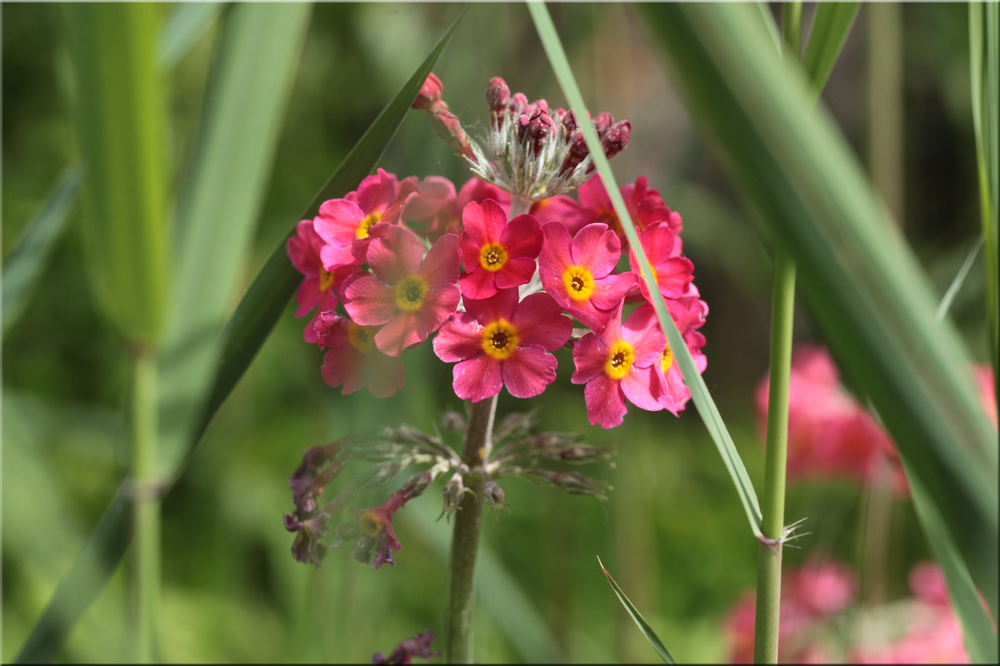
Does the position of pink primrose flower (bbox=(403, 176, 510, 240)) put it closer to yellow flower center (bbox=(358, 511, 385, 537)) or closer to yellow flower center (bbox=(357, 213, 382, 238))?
yellow flower center (bbox=(357, 213, 382, 238))

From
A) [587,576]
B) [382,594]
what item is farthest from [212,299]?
[587,576]

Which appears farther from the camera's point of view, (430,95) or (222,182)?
(430,95)

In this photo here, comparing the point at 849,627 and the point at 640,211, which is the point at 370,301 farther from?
the point at 849,627

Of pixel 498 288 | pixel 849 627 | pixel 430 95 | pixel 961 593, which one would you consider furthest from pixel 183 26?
pixel 849 627

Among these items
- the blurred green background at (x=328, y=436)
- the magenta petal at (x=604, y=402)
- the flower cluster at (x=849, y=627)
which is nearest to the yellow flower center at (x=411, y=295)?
the magenta petal at (x=604, y=402)

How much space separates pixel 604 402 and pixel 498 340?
2.9 inches

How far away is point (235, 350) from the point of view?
14.7 inches

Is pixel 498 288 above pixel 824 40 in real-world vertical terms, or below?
below

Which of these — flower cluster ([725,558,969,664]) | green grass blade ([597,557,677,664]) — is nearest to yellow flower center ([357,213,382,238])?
green grass blade ([597,557,677,664])

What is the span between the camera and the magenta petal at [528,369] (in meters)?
0.40

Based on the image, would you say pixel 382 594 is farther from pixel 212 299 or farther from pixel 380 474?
pixel 212 299

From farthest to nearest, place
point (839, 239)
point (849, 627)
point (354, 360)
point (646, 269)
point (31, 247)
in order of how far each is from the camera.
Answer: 1. point (849, 627)
2. point (31, 247)
3. point (354, 360)
4. point (646, 269)
5. point (839, 239)

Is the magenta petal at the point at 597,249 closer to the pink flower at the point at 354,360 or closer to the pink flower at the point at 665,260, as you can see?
the pink flower at the point at 665,260

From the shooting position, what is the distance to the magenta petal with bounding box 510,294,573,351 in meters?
0.41
